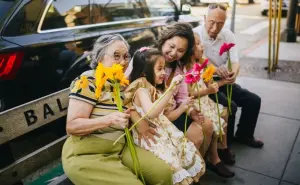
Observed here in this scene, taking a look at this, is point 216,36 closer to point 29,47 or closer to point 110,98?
point 110,98

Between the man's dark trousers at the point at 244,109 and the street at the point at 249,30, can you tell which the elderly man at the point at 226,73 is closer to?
the man's dark trousers at the point at 244,109

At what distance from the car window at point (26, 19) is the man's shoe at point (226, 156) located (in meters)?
2.28

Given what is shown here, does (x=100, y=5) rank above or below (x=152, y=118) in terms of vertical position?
above

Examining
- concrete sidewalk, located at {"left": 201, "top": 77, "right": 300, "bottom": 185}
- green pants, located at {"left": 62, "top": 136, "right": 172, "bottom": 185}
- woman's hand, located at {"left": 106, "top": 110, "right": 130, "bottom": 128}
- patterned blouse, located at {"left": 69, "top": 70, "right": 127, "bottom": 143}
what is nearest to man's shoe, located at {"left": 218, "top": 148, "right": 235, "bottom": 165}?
concrete sidewalk, located at {"left": 201, "top": 77, "right": 300, "bottom": 185}

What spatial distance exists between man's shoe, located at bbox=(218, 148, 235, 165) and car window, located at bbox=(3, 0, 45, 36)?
2.28 metres

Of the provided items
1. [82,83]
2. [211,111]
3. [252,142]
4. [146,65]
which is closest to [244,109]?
[252,142]

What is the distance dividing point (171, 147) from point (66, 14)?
1.92m

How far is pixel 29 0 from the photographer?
8.64 feet

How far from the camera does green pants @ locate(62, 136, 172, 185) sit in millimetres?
1775

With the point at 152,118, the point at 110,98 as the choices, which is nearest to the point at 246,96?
the point at 152,118

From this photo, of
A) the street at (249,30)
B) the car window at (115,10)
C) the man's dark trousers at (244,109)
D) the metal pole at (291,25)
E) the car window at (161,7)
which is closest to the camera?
the man's dark trousers at (244,109)

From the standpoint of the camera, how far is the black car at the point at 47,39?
97.7 inches

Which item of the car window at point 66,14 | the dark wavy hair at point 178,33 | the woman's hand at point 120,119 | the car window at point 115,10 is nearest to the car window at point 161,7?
the car window at point 115,10

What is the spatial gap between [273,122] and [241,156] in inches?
41.3
